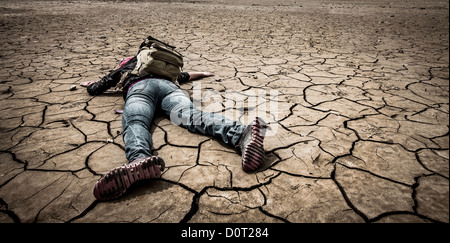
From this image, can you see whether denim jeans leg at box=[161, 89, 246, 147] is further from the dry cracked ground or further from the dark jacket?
the dark jacket

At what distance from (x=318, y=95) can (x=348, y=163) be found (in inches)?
40.7

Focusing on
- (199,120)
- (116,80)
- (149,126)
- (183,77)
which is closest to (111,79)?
(116,80)

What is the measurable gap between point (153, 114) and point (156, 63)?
0.44m

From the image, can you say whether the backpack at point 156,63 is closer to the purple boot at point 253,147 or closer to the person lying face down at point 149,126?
the person lying face down at point 149,126

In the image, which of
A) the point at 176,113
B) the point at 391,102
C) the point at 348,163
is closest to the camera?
the point at 348,163

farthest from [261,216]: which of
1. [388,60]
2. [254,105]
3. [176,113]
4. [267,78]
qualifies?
[388,60]

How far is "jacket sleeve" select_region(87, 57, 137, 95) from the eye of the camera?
1.88 metres

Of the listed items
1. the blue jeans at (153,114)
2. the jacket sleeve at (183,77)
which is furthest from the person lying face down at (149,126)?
the jacket sleeve at (183,77)

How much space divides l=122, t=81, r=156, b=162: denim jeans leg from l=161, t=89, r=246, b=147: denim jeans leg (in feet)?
0.44

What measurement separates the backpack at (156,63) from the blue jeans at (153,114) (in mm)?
96

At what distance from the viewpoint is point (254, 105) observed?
2012 mm

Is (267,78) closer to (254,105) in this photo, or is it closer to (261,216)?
(254,105)
